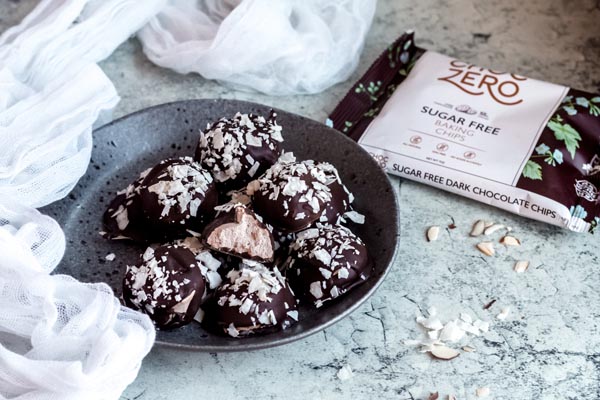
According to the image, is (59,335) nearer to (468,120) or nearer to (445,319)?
(445,319)

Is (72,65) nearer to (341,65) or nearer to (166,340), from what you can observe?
(341,65)

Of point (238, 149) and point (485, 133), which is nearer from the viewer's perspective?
point (238, 149)

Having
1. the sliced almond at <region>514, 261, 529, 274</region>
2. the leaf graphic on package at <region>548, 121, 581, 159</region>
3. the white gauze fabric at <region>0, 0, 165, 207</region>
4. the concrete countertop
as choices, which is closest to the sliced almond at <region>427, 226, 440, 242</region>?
the concrete countertop

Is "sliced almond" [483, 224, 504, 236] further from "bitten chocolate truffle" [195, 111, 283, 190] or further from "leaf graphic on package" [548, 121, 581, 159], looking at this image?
"bitten chocolate truffle" [195, 111, 283, 190]

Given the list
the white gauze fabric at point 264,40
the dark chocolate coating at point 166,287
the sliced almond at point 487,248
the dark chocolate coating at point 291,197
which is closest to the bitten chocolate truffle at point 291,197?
the dark chocolate coating at point 291,197

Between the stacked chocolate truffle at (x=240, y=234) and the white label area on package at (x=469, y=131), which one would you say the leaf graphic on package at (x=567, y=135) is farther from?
the stacked chocolate truffle at (x=240, y=234)

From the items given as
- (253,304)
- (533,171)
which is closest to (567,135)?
(533,171)
